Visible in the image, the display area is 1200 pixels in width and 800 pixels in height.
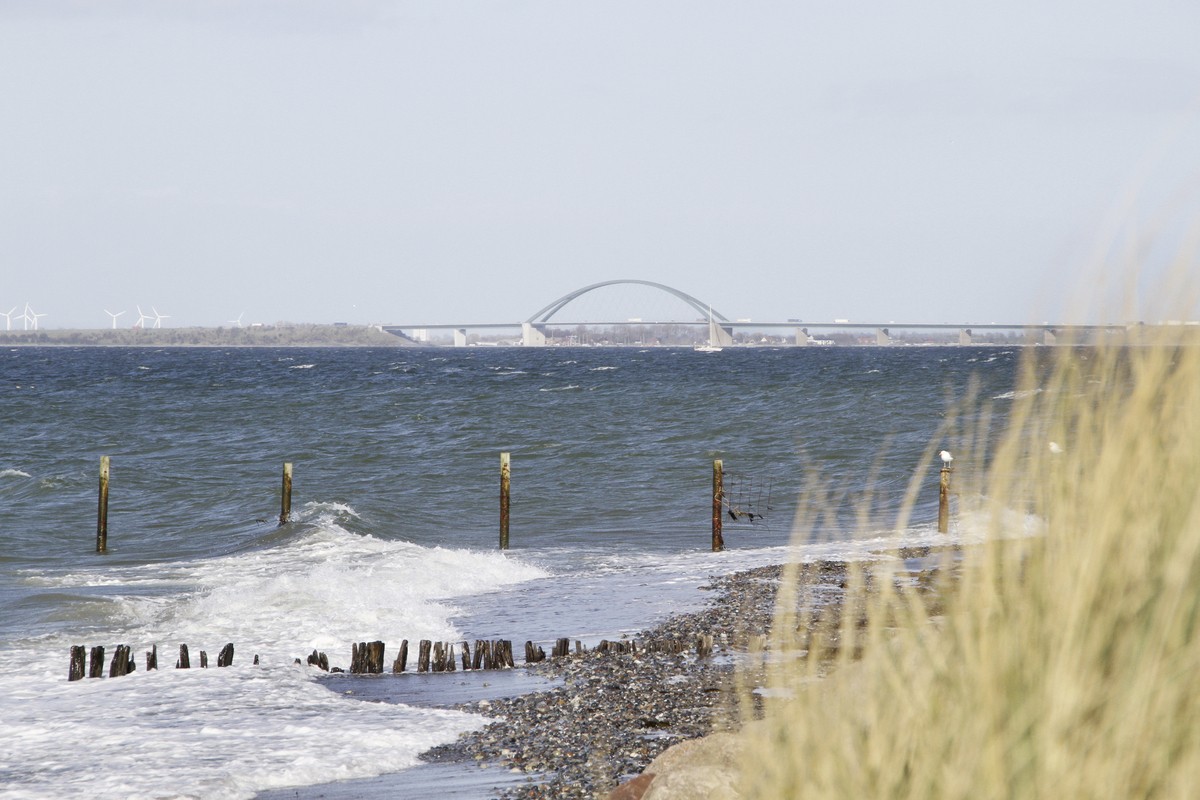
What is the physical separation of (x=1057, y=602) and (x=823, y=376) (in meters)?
89.2

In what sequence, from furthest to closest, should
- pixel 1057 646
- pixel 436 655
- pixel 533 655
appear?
1. pixel 533 655
2. pixel 436 655
3. pixel 1057 646

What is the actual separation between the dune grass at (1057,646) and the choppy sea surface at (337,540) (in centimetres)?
38

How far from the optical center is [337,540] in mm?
24406

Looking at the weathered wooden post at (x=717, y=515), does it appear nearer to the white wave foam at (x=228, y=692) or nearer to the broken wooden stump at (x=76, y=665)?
the white wave foam at (x=228, y=692)

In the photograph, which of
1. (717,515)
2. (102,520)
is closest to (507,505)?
(717,515)

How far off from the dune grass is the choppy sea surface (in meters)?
0.38

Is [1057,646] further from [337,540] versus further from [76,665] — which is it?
[337,540]

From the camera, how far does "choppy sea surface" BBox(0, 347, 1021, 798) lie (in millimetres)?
9516

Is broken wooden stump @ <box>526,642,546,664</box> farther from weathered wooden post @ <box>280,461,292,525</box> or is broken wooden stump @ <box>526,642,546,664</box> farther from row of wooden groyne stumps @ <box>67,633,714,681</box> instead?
weathered wooden post @ <box>280,461,292,525</box>

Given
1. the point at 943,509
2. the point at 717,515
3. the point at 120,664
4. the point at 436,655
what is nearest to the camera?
the point at 120,664

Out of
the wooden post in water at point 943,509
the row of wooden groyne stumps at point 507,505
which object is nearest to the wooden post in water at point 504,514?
the row of wooden groyne stumps at point 507,505

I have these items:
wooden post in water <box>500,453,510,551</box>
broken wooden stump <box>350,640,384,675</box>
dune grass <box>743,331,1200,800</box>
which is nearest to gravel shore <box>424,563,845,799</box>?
broken wooden stump <box>350,640,384,675</box>

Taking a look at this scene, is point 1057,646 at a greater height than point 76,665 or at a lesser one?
greater

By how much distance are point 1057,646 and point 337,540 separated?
74.9 ft
